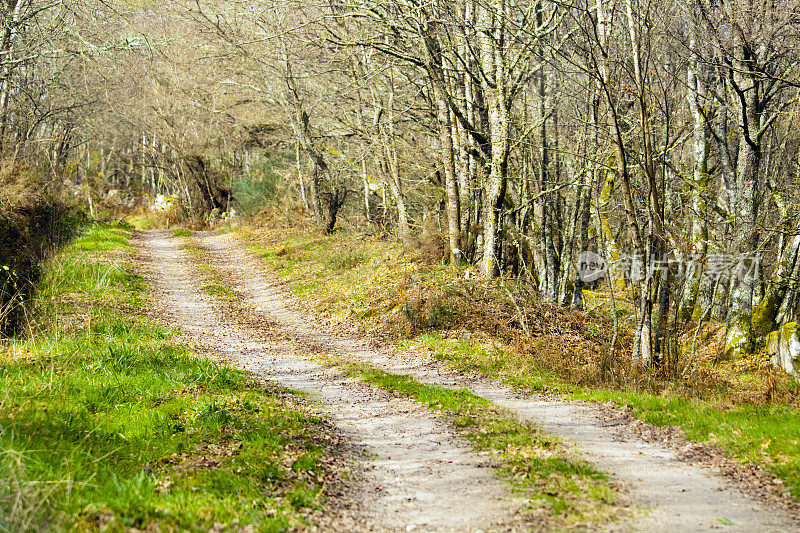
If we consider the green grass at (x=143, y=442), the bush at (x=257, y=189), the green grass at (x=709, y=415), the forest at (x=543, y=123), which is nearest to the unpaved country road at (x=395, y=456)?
the green grass at (x=143, y=442)

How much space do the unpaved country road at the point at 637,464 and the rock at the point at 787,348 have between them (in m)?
5.80

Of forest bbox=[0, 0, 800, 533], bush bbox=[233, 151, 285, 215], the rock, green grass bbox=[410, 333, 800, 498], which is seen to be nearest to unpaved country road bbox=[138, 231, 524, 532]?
forest bbox=[0, 0, 800, 533]

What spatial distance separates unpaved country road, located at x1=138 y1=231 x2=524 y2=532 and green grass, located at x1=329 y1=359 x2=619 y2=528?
192 millimetres

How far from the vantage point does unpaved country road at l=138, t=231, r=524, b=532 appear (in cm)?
481

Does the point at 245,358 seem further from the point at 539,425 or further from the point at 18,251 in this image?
the point at 18,251

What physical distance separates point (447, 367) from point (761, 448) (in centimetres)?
558

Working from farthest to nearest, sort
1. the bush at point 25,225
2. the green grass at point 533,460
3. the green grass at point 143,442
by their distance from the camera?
the bush at point 25,225 → the green grass at point 533,460 → the green grass at point 143,442

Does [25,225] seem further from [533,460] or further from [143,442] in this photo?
[533,460]

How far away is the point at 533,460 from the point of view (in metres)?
6.00

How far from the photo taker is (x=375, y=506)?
5.14 metres

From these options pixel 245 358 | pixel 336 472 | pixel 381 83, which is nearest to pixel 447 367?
pixel 245 358

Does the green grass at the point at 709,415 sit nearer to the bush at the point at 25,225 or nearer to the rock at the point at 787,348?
the rock at the point at 787,348

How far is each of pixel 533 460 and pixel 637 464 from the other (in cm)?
102

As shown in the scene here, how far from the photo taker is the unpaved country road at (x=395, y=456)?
4.81 meters
